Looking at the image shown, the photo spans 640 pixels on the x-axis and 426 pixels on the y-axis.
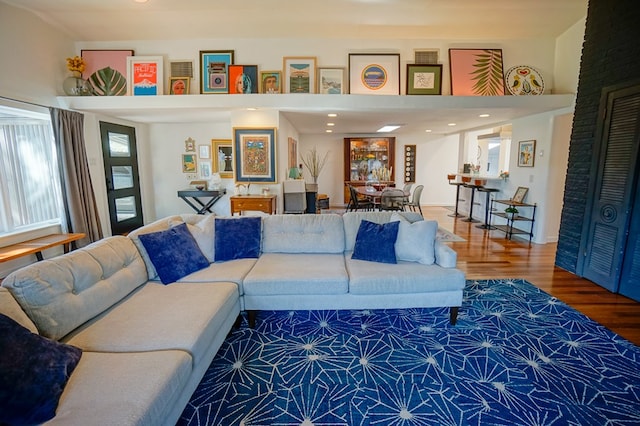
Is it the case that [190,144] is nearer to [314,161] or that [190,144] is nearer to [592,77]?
[314,161]

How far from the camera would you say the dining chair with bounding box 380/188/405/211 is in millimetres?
6070

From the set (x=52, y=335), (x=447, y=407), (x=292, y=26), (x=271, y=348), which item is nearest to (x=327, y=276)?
(x=271, y=348)

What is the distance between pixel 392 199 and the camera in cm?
630

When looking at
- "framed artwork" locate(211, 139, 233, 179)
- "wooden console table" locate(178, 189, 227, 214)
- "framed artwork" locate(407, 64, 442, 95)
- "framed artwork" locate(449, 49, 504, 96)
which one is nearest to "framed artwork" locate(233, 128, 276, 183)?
"wooden console table" locate(178, 189, 227, 214)

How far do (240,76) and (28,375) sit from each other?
14.4ft

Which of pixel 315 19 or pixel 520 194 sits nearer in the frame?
pixel 315 19

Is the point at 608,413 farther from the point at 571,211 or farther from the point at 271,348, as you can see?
the point at 571,211

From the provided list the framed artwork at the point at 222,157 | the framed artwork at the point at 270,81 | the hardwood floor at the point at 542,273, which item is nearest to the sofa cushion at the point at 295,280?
the hardwood floor at the point at 542,273

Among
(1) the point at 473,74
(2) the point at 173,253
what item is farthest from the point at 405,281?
(1) the point at 473,74

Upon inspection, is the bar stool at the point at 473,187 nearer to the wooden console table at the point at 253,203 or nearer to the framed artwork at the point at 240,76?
the wooden console table at the point at 253,203

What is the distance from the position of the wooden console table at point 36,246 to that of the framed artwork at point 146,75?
7.73 feet

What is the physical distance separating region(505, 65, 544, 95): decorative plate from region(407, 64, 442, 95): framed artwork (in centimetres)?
110

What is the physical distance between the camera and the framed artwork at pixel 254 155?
4754 mm

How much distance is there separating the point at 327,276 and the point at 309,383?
0.83 meters
